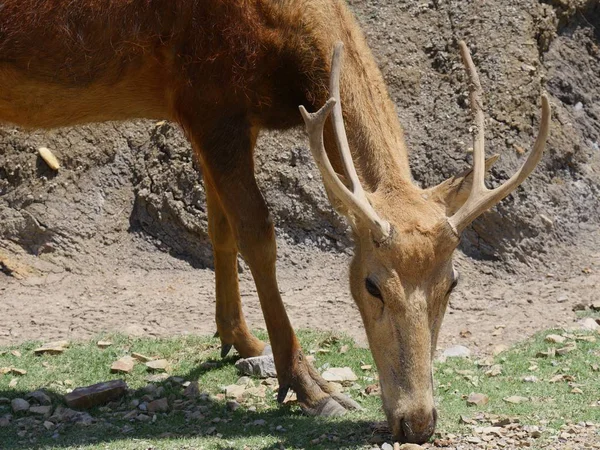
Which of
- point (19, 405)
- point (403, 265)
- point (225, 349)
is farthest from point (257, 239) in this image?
point (19, 405)

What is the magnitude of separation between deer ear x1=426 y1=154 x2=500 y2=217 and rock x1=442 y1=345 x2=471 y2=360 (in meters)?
2.25

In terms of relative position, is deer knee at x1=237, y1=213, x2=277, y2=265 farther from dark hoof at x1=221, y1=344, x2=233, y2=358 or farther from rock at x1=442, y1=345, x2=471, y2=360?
rock at x1=442, y1=345, x2=471, y2=360

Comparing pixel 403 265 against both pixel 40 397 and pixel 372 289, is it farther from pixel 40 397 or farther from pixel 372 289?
pixel 40 397

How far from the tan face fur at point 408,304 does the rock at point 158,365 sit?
94.0 inches

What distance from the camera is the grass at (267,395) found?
19.1 feet

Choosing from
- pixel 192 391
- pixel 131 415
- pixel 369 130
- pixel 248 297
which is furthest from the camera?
pixel 248 297

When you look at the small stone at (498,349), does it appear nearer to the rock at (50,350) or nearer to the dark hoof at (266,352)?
the dark hoof at (266,352)

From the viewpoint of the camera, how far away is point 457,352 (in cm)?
793

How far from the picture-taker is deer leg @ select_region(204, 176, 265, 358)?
301 inches

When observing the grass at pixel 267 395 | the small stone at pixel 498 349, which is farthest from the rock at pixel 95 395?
the small stone at pixel 498 349

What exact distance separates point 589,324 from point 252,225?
3.49 meters

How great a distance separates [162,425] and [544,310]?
4214 mm

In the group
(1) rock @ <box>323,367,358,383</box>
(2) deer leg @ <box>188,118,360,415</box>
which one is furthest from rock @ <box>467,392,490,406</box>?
(1) rock @ <box>323,367,358,383</box>

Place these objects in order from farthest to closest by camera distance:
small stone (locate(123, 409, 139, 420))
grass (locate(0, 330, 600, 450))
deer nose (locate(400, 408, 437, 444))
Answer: small stone (locate(123, 409, 139, 420)) → grass (locate(0, 330, 600, 450)) → deer nose (locate(400, 408, 437, 444))
